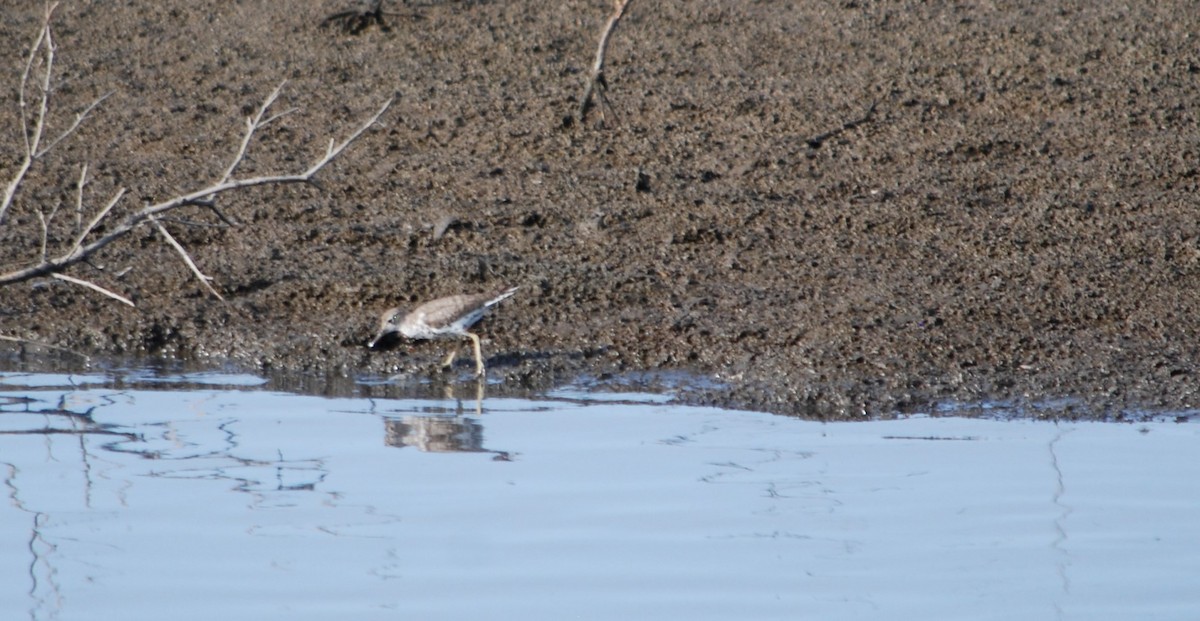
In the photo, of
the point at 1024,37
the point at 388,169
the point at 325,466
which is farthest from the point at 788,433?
the point at 1024,37

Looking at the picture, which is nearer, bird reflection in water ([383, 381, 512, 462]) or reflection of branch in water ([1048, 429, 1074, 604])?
reflection of branch in water ([1048, 429, 1074, 604])

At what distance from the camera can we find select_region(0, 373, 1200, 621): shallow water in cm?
513

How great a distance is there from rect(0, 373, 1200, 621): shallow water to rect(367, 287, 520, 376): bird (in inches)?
18.6

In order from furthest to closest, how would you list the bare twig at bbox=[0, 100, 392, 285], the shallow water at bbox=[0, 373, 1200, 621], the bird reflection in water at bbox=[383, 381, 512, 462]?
the bird reflection in water at bbox=[383, 381, 512, 462], the bare twig at bbox=[0, 100, 392, 285], the shallow water at bbox=[0, 373, 1200, 621]

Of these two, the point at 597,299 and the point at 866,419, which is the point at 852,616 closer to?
the point at 866,419

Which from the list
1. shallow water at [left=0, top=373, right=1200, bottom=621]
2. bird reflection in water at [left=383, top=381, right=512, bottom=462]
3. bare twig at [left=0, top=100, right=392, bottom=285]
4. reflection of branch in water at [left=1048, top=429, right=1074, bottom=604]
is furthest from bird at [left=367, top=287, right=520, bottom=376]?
reflection of branch in water at [left=1048, top=429, right=1074, bottom=604]

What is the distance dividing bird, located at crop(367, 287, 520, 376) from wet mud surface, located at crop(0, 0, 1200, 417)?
0.17 meters

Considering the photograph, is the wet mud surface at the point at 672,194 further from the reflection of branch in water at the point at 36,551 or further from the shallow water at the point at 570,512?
the reflection of branch in water at the point at 36,551

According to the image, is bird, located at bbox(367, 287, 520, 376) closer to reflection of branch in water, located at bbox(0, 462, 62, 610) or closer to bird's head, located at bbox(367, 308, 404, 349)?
bird's head, located at bbox(367, 308, 404, 349)

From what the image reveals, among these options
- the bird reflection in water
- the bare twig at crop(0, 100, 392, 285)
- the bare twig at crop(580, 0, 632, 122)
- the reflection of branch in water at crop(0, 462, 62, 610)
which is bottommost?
the reflection of branch in water at crop(0, 462, 62, 610)

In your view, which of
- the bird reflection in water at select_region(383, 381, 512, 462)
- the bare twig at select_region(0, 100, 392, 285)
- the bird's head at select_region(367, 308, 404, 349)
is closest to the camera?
the bare twig at select_region(0, 100, 392, 285)

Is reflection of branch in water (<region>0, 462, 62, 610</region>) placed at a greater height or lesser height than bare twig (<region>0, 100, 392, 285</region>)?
lesser

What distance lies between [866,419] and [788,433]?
18.6 inches

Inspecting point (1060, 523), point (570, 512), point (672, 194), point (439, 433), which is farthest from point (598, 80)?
point (1060, 523)
